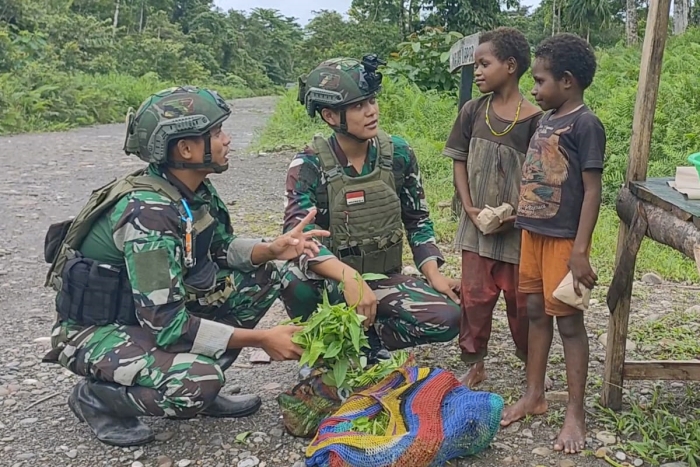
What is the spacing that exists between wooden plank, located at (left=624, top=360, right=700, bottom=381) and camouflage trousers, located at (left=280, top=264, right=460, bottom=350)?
2.68ft

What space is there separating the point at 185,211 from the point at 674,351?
2.83 m

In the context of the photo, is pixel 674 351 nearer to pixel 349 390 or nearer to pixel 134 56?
pixel 349 390

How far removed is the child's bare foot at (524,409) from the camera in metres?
3.31

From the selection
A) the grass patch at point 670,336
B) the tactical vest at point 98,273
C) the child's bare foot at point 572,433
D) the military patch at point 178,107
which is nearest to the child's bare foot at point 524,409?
the child's bare foot at point 572,433

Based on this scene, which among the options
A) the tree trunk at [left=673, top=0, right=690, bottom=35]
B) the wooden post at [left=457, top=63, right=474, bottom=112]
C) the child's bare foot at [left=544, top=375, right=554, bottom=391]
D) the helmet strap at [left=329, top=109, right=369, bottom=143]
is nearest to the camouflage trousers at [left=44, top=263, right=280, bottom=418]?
the helmet strap at [left=329, top=109, right=369, bottom=143]

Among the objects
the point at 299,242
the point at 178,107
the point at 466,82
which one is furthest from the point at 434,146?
the point at 178,107

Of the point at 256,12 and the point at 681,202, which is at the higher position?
the point at 256,12

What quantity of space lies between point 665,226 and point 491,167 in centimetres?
93

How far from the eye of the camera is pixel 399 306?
361cm

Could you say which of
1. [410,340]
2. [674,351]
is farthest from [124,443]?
[674,351]

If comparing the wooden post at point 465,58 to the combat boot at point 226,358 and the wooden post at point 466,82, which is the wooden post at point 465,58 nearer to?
the wooden post at point 466,82

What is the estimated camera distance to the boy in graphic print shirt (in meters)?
2.96

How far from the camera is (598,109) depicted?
9492mm

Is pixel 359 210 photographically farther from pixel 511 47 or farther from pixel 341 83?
pixel 511 47
